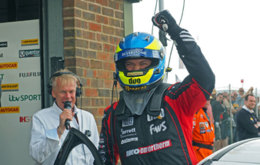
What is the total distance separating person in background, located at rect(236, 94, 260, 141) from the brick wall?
3597 mm

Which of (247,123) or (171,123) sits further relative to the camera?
(247,123)

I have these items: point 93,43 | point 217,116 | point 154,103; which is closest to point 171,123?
point 154,103

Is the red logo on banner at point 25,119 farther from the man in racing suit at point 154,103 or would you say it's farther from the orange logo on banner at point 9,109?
the man in racing suit at point 154,103

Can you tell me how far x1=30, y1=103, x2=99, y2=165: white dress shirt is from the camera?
134 inches

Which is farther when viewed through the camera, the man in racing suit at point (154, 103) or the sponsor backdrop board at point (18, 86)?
the sponsor backdrop board at point (18, 86)

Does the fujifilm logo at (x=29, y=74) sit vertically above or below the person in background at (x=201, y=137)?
above

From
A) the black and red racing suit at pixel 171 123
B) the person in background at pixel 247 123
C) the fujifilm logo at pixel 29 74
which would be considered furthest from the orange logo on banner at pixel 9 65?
the person in background at pixel 247 123

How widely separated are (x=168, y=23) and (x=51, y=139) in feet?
4.00

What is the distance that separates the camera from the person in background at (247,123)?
27.7 feet

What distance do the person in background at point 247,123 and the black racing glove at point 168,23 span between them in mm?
6004

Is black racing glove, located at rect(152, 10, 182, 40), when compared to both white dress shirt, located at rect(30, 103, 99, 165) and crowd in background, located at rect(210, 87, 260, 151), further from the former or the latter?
crowd in background, located at rect(210, 87, 260, 151)

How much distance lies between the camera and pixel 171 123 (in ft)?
9.23

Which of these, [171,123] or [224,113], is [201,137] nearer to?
[171,123]

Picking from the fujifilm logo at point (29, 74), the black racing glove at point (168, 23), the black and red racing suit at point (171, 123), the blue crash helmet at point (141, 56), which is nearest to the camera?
the black and red racing suit at point (171, 123)
